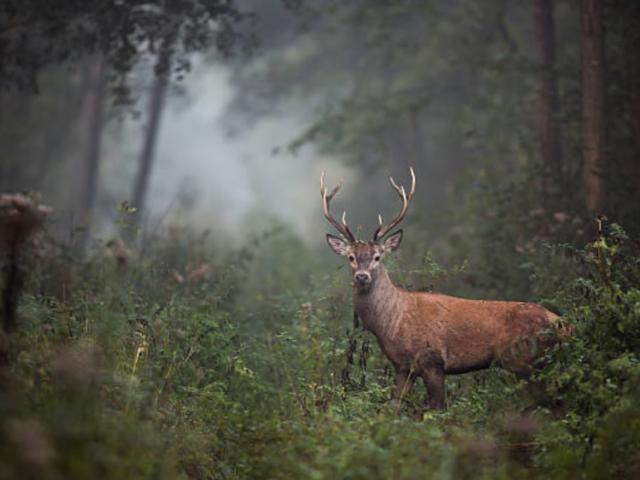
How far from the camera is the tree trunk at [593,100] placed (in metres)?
12.1

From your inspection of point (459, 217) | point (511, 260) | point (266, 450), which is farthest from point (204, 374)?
point (459, 217)

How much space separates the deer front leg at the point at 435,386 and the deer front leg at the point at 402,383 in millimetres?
134

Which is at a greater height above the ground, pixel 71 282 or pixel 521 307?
pixel 521 307

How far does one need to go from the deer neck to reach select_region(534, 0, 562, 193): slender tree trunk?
5927 mm

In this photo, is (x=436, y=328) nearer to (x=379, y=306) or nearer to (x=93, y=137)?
(x=379, y=306)

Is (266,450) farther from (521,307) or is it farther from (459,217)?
(459,217)

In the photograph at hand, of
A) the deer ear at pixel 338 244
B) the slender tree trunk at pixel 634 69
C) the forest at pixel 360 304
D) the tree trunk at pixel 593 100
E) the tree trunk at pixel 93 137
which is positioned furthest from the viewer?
the tree trunk at pixel 93 137

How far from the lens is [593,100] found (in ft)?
40.5

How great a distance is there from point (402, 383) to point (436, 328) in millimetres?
626

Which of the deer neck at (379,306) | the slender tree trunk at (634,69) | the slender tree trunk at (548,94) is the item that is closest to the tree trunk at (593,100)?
the slender tree trunk at (634,69)

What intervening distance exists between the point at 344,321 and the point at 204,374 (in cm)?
305

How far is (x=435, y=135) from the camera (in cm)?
2777

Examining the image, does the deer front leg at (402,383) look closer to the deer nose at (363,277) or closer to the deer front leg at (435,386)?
the deer front leg at (435,386)

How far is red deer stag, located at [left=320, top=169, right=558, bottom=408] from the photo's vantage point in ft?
27.8
